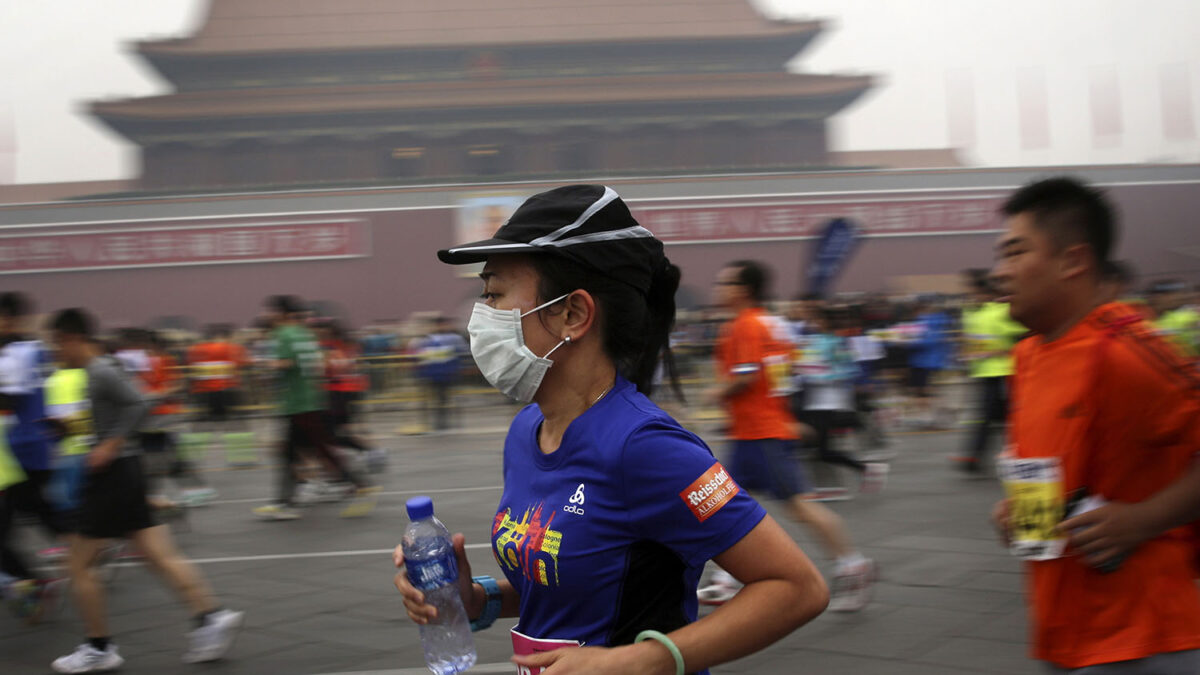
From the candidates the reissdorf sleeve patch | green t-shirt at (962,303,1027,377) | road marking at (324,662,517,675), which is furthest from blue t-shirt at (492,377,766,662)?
green t-shirt at (962,303,1027,377)

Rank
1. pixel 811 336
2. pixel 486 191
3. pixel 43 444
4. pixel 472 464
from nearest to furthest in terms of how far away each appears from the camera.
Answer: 1. pixel 43 444
2. pixel 811 336
3. pixel 472 464
4. pixel 486 191

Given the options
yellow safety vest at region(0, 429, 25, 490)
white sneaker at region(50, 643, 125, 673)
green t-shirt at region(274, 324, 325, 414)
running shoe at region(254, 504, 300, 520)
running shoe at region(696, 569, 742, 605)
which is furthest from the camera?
running shoe at region(254, 504, 300, 520)

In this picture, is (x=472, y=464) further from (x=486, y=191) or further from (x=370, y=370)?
(x=486, y=191)

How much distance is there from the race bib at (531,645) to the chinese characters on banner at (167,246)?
82.5 feet

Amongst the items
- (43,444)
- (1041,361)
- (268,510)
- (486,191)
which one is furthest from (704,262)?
(1041,361)

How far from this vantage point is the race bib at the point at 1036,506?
1.89 metres

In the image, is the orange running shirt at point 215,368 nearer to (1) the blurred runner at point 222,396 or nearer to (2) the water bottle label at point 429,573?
(1) the blurred runner at point 222,396

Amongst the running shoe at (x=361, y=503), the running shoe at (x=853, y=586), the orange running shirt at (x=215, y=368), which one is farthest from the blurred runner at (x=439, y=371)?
the running shoe at (x=853, y=586)

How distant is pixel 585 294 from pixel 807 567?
0.48 metres

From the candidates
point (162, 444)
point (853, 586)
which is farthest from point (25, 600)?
point (853, 586)

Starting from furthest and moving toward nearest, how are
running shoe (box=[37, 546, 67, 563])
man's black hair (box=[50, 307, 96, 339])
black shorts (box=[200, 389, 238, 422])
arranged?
black shorts (box=[200, 389, 238, 422]) → running shoe (box=[37, 546, 67, 563]) → man's black hair (box=[50, 307, 96, 339])

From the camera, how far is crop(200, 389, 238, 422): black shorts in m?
11.1

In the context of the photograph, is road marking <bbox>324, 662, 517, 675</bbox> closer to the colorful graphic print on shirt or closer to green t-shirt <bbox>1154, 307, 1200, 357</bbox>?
the colorful graphic print on shirt

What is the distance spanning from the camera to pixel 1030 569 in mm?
1993
